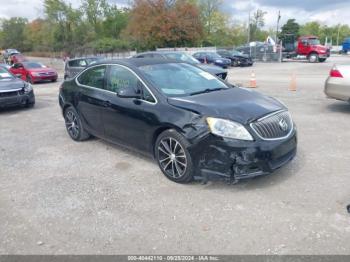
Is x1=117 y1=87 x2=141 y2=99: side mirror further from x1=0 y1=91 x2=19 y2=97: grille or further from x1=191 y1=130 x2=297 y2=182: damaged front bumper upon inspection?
x1=0 y1=91 x2=19 y2=97: grille

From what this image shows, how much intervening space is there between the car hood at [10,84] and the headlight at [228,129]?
791 centimetres

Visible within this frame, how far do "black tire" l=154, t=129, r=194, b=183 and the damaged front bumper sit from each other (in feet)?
0.47

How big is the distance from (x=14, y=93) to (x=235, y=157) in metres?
8.21

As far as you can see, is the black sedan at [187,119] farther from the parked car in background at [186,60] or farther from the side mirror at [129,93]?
the parked car in background at [186,60]

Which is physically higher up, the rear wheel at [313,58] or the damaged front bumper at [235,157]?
the rear wheel at [313,58]

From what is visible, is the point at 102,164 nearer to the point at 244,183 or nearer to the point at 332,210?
the point at 244,183

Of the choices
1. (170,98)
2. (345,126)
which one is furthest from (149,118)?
(345,126)

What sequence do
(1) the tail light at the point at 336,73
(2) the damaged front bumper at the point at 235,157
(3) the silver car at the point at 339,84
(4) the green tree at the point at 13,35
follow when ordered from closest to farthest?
(2) the damaged front bumper at the point at 235,157, (3) the silver car at the point at 339,84, (1) the tail light at the point at 336,73, (4) the green tree at the point at 13,35

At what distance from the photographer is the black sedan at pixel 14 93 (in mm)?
9609

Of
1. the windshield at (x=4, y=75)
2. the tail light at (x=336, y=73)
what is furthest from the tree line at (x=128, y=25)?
the tail light at (x=336, y=73)

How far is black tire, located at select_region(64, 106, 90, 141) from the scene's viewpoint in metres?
6.28

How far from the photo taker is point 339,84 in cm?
777

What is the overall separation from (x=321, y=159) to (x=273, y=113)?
1.44 m

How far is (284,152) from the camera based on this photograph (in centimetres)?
413
